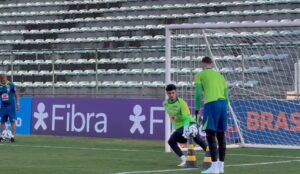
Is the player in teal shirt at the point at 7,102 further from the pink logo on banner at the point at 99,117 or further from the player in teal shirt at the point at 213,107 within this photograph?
the player in teal shirt at the point at 213,107

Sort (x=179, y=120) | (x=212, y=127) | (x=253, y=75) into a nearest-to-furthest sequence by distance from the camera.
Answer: (x=212, y=127) → (x=179, y=120) → (x=253, y=75)

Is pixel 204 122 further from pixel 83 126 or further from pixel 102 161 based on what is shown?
pixel 83 126

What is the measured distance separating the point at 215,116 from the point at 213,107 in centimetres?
19

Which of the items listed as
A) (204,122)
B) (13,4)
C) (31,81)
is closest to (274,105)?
(204,122)

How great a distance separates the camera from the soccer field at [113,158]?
51.4ft

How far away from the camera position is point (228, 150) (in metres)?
21.4

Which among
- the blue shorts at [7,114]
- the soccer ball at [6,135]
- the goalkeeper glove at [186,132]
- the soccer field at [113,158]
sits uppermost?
Result: the blue shorts at [7,114]

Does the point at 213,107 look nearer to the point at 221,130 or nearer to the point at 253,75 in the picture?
the point at 221,130

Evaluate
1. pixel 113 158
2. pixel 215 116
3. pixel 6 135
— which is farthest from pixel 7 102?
pixel 215 116

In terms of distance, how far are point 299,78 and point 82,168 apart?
9012 millimetres

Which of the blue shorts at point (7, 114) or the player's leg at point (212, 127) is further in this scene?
the blue shorts at point (7, 114)

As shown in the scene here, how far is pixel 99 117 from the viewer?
2670 cm

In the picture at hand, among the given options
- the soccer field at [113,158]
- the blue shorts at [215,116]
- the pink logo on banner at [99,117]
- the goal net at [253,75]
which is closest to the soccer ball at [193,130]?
the soccer field at [113,158]

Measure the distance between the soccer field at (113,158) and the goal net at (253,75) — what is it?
3.87 ft
